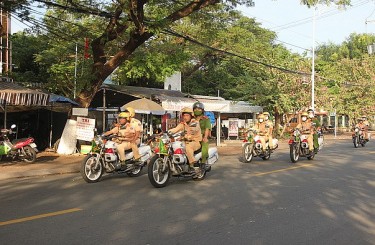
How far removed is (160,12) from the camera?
56.5 feet

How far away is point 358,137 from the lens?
23906 millimetres

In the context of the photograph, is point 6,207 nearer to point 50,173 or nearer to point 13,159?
point 50,173

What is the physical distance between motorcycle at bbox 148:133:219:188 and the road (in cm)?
23

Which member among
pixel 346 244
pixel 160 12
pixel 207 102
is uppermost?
pixel 160 12

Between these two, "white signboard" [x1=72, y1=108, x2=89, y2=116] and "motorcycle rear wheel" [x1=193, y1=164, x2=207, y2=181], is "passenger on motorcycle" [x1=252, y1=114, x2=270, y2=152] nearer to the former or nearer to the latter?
"motorcycle rear wheel" [x1=193, y1=164, x2=207, y2=181]

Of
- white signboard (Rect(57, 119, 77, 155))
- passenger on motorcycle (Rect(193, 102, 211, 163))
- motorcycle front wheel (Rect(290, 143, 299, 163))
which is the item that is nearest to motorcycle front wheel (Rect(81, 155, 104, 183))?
passenger on motorcycle (Rect(193, 102, 211, 163))

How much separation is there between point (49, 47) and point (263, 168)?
1773cm

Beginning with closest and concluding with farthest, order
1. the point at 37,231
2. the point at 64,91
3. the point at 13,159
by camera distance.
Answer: the point at 37,231
the point at 13,159
the point at 64,91

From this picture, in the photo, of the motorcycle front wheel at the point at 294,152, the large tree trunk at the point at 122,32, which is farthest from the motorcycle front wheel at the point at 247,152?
the large tree trunk at the point at 122,32

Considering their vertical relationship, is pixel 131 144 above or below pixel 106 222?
above

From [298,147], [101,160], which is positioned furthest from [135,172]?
[298,147]

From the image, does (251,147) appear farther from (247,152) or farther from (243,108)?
(243,108)

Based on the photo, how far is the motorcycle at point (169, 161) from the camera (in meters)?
9.33

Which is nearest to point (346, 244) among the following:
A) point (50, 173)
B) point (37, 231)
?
point (37, 231)
